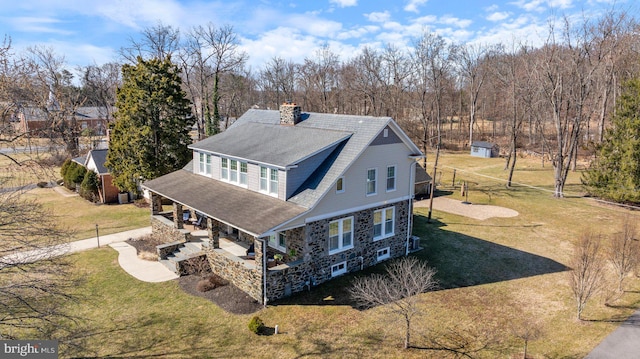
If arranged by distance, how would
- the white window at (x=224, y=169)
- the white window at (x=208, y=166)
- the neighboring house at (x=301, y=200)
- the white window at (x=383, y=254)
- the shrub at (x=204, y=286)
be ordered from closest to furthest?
the neighboring house at (x=301, y=200) < the shrub at (x=204, y=286) < the white window at (x=383, y=254) < the white window at (x=224, y=169) < the white window at (x=208, y=166)

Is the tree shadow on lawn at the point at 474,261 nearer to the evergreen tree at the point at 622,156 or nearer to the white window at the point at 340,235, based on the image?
the white window at the point at 340,235

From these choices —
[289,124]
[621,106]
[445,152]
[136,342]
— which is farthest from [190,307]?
[445,152]

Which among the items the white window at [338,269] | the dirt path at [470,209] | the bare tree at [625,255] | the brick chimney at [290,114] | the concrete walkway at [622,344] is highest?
the brick chimney at [290,114]

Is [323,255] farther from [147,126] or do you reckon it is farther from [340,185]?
[147,126]

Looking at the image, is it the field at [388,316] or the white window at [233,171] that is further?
the white window at [233,171]

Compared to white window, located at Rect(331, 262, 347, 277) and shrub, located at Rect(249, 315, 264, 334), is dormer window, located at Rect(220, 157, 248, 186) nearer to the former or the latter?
white window, located at Rect(331, 262, 347, 277)

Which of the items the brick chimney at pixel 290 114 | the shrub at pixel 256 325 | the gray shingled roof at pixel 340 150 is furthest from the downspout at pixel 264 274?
the brick chimney at pixel 290 114
